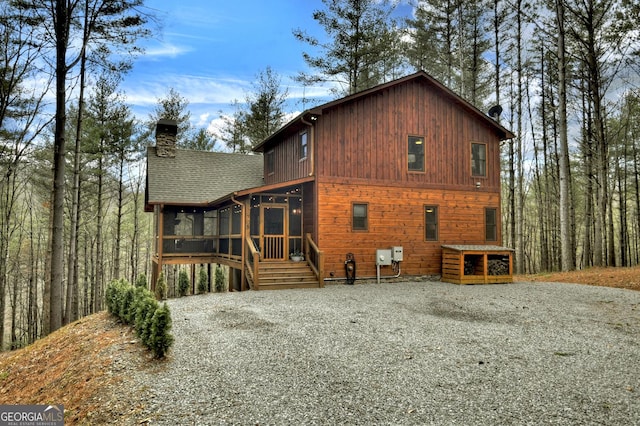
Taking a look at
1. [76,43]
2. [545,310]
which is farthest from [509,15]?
[76,43]

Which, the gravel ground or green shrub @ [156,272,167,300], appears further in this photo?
green shrub @ [156,272,167,300]

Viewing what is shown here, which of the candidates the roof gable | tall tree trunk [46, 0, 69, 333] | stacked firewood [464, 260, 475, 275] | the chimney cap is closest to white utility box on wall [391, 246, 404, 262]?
stacked firewood [464, 260, 475, 275]

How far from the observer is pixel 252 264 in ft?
39.5

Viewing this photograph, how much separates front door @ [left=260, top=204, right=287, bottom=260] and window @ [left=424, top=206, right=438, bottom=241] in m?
5.02

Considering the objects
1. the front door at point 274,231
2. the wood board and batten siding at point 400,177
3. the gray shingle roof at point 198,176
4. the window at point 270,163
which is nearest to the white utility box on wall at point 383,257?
the wood board and batten siding at point 400,177

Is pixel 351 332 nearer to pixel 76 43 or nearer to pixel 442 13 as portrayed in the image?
pixel 76 43

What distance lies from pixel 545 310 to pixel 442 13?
18.2 metres

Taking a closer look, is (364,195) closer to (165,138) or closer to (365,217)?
(365,217)

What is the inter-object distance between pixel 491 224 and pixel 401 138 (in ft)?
16.0

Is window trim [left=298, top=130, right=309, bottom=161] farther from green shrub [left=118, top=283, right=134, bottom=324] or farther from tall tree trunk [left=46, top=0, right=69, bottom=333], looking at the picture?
green shrub [left=118, top=283, right=134, bottom=324]

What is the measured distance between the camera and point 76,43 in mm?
10719

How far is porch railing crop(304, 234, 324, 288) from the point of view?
11.8 m

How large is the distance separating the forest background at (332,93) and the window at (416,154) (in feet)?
20.1

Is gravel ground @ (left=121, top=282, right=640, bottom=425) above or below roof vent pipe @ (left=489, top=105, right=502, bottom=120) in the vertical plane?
below
